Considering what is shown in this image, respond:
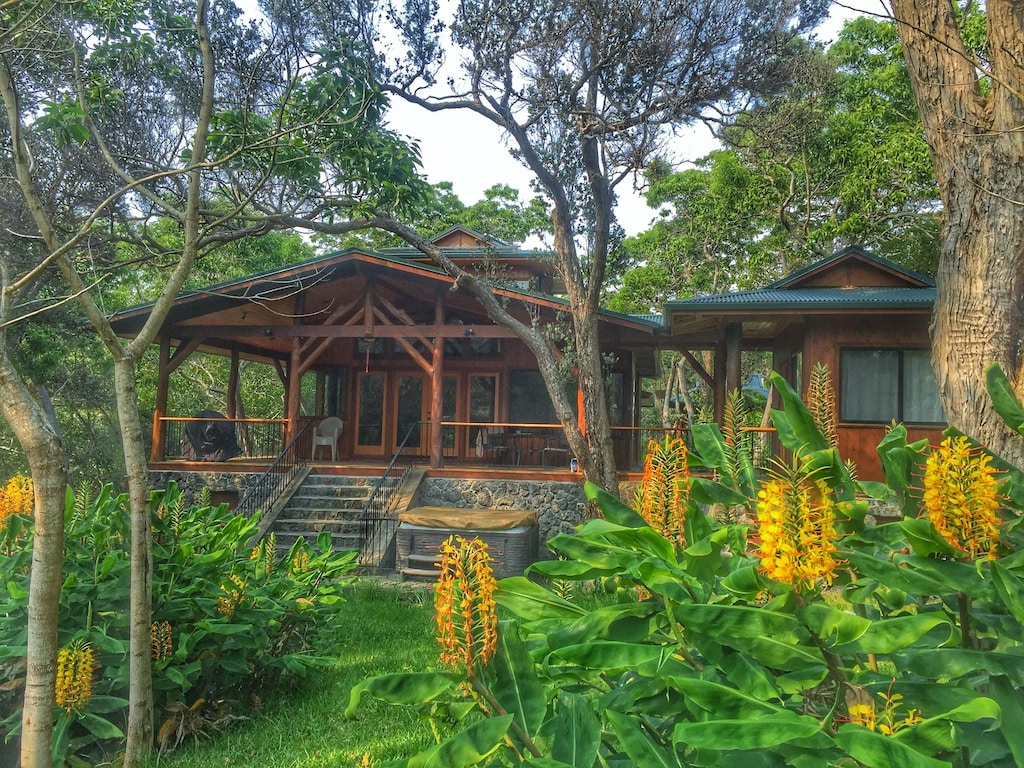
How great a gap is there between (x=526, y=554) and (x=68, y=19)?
316 inches

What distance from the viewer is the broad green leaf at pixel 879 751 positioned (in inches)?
43.6

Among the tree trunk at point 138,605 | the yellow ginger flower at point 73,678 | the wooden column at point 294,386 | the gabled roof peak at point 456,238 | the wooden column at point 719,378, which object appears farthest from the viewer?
the gabled roof peak at point 456,238

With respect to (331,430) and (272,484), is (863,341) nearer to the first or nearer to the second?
(272,484)

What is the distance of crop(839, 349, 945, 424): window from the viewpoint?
11.4 metres

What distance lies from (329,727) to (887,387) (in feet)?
33.3

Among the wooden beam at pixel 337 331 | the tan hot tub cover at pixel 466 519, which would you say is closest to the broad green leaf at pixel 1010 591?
the tan hot tub cover at pixel 466 519

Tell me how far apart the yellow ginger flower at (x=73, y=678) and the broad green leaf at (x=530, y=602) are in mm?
2825

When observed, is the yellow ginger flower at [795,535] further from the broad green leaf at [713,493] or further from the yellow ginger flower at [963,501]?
the broad green leaf at [713,493]

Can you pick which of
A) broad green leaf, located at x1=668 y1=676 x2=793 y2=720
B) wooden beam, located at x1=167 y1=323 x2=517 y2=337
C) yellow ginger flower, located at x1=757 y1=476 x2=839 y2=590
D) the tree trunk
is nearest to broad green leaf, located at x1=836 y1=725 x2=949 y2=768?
broad green leaf, located at x1=668 y1=676 x2=793 y2=720

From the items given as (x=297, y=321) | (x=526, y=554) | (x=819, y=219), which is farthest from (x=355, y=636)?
(x=819, y=219)

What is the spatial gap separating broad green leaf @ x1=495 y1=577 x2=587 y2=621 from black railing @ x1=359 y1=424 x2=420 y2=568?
9.31 metres

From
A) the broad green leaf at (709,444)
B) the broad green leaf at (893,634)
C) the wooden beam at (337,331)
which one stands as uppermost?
the wooden beam at (337,331)

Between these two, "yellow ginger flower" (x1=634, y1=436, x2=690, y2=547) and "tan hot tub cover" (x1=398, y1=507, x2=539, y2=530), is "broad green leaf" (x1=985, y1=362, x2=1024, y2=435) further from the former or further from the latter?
"tan hot tub cover" (x1=398, y1=507, x2=539, y2=530)

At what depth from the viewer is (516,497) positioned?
12703 millimetres
